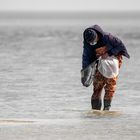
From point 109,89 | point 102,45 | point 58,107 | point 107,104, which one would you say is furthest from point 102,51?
point 58,107

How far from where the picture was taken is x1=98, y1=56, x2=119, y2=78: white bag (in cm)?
1509

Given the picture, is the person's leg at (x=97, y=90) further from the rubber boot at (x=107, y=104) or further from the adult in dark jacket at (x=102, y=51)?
the rubber boot at (x=107, y=104)

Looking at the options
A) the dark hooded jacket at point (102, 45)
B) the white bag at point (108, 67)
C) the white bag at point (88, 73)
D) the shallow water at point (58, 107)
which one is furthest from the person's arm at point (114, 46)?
the shallow water at point (58, 107)

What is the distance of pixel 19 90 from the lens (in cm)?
1892

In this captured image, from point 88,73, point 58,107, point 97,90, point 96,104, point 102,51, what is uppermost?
point 102,51

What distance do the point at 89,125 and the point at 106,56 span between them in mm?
1846

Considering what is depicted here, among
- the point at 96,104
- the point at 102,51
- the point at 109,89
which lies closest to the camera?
the point at 102,51

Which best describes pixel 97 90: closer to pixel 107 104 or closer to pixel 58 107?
pixel 107 104

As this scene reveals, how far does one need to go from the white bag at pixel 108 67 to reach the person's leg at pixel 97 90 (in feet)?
0.41

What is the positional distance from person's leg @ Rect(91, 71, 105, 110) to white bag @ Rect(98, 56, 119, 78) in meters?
0.13

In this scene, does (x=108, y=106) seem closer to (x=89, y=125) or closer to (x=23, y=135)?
(x=89, y=125)

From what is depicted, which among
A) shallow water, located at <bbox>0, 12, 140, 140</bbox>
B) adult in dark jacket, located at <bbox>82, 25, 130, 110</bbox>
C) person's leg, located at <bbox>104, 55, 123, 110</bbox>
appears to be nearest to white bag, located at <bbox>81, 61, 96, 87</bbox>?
adult in dark jacket, located at <bbox>82, 25, 130, 110</bbox>

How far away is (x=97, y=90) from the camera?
15359mm

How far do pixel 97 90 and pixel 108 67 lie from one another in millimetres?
489
